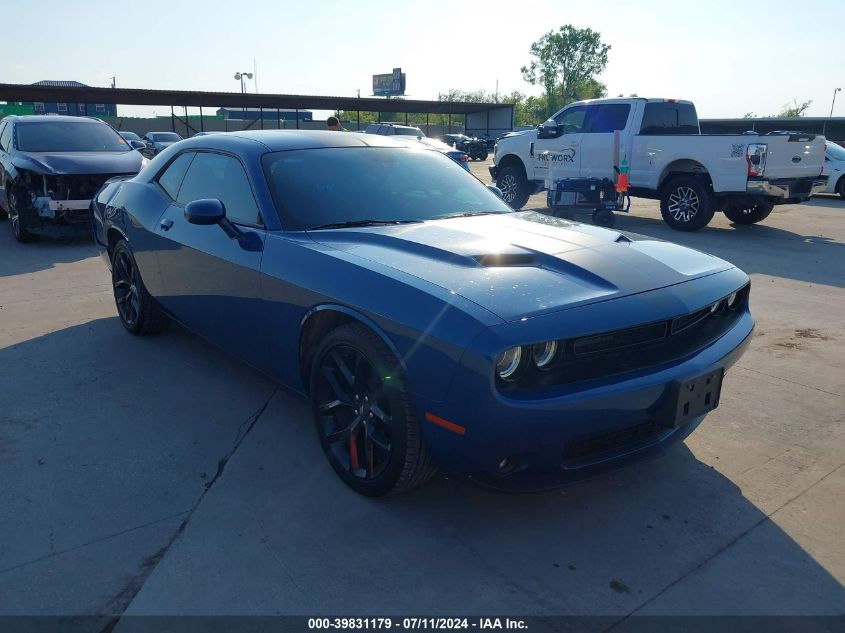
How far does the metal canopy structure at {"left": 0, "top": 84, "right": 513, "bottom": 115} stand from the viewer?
98.3ft

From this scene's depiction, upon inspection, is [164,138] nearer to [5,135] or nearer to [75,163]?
[5,135]

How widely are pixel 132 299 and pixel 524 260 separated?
3.38 meters

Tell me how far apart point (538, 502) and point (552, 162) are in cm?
1017

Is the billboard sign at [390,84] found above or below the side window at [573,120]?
above

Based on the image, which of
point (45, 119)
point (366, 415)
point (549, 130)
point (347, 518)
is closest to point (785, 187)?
point (549, 130)

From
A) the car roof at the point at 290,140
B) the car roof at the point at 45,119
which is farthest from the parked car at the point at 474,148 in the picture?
the car roof at the point at 290,140

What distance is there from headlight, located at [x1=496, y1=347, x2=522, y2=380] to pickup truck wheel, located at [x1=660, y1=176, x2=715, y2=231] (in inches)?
359

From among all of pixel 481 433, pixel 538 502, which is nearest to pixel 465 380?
pixel 481 433

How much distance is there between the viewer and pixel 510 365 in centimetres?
241

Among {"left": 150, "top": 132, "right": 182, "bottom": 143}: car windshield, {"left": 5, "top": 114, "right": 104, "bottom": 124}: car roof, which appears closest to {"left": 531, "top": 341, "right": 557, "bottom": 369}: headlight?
{"left": 5, "top": 114, "right": 104, "bottom": 124}: car roof

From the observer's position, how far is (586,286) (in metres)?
2.69

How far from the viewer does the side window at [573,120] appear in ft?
39.1

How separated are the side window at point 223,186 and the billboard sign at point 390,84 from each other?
86497 mm

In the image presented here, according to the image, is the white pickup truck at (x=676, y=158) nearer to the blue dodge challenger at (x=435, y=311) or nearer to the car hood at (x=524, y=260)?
the blue dodge challenger at (x=435, y=311)
